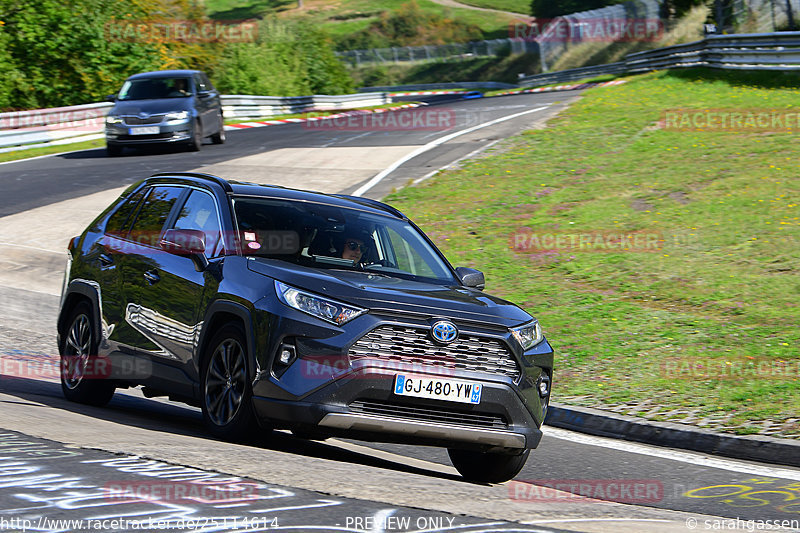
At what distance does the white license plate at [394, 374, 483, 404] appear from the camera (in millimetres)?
6488

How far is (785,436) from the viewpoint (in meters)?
8.42

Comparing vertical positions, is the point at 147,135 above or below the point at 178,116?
below

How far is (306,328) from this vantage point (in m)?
6.41

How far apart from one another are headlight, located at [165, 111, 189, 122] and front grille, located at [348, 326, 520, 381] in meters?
20.1

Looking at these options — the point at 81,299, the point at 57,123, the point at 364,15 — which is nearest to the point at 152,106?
the point at 57,123

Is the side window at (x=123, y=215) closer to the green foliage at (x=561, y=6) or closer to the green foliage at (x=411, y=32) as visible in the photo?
the green foliage at (x=561, y=6)

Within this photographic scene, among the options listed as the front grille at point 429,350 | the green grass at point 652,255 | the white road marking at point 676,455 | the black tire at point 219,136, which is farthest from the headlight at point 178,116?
the front grille at point 429,350

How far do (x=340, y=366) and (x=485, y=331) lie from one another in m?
0.96

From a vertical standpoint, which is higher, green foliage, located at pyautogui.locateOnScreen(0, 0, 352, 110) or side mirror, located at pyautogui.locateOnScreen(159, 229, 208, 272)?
green foliage, located at pyautogui.locateOnScreen(0, 0, 352, 110)

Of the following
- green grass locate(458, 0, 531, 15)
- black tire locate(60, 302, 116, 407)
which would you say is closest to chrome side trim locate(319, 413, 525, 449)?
black tire locate(60, 302, 116, 407)

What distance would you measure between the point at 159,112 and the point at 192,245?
1918 cm

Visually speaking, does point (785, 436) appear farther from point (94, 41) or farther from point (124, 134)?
point (94, 41)

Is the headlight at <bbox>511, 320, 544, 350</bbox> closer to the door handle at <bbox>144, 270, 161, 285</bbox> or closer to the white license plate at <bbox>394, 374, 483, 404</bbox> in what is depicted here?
the white license plate at <bbox>394, 374, 483, 404</bbox>

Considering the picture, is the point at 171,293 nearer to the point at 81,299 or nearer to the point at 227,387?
the point at 227,387
